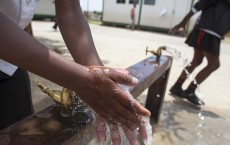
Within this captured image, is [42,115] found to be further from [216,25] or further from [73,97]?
[216,25]

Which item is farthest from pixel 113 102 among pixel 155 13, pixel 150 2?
pixel 150 2

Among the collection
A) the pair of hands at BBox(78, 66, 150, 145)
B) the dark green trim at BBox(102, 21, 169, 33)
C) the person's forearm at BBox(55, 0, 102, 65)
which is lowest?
the dark green trim at BBox(102, 21, 169, 33)

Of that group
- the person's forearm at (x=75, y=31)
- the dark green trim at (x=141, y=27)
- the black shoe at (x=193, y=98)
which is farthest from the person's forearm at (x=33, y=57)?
the dark green trim at (x=141, y=27)

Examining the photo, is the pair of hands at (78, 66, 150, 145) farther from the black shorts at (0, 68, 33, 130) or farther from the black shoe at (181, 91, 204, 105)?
the black shoe at (181, 91, 204, 105)

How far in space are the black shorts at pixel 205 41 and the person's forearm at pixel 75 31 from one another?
10.00 ft

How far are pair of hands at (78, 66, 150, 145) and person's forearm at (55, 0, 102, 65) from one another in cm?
39

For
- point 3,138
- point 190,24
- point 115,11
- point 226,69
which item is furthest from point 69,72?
point 115,11

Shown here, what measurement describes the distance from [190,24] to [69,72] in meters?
18.9

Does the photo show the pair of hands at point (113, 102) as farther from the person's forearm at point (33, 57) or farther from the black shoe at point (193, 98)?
the black shoe at point (193, 98)

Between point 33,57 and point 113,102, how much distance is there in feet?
0.95

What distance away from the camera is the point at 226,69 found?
7.49m

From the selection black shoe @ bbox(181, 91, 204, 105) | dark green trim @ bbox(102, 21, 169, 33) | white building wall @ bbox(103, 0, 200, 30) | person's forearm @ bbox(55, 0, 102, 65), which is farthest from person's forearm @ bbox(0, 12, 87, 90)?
dark green trim @ bbox(102, 21, 169, 33)

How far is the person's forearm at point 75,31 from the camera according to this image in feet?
4.50

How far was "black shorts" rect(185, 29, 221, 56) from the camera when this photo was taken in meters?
4.12
